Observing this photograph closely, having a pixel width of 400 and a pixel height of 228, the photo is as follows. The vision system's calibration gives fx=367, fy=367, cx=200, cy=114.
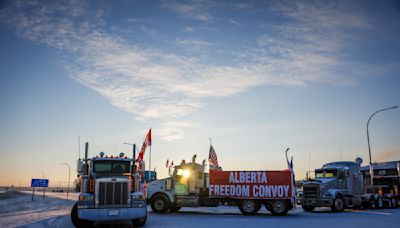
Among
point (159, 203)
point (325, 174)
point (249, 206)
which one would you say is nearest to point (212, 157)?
point (249, 206)

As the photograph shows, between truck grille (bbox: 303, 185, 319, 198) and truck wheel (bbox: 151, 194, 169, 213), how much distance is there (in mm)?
10056

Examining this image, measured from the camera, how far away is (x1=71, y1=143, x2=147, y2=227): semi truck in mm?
13922

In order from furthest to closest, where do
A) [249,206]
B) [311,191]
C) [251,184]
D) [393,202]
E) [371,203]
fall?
[393,202] → [371,203] → [311,191] → [251,184] → [249,206]

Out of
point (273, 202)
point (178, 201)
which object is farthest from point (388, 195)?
point (178, 201)

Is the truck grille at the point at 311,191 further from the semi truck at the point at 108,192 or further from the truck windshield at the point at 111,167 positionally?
the truck windshield at the point at 111,167

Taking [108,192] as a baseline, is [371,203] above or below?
below

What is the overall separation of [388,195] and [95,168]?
2523cm

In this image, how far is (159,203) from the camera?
73.5 ft

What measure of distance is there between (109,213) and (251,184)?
35.5ft

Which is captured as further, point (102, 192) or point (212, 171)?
point (212, 171)

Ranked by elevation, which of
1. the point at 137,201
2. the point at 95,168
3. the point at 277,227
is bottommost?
the point at 277,227

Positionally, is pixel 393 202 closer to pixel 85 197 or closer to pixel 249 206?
pixel 249 206

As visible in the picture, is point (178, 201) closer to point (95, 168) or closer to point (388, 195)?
point (95, 168)

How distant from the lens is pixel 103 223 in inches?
662
